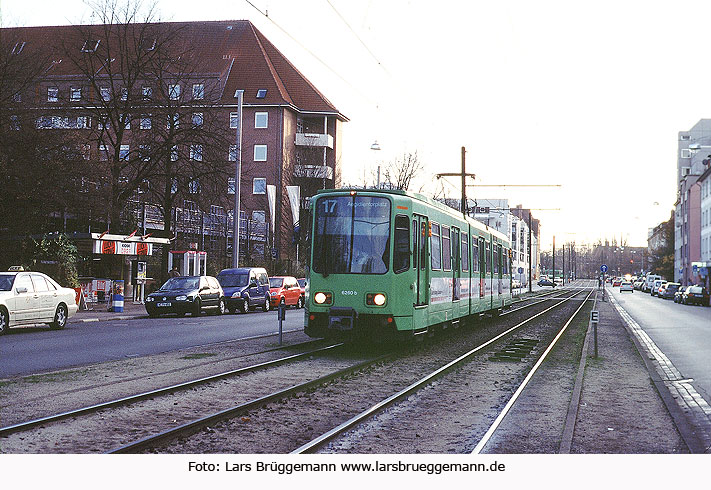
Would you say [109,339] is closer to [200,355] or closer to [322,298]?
[200,355]

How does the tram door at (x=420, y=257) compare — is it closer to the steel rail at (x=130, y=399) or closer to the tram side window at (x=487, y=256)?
the steel rail at (x=130, y=399)

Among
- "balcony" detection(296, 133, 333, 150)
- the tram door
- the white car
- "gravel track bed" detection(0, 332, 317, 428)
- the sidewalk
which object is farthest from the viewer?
"balcony" detection(296, 133, 333, 150)

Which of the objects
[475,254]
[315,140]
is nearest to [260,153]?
[315,140]

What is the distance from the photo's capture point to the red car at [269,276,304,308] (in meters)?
39.0

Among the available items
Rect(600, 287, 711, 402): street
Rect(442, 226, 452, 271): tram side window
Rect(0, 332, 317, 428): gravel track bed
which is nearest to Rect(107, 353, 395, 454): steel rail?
Rect(0, 332, 317, 428): gravel track bed

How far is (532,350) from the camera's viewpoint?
18.8 meters

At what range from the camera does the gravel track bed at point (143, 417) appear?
7.77 metres

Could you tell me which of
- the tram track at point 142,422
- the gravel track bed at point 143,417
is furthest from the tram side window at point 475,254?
the tram track at point 142,422

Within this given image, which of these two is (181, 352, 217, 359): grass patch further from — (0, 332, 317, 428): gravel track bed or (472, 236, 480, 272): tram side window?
(472, 236, 480, 272): tram side window

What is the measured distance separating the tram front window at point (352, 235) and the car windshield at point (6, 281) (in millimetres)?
8811

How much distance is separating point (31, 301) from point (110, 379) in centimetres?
997

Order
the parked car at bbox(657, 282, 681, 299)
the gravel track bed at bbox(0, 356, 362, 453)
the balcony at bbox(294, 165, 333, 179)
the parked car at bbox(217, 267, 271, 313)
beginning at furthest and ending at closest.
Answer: the parked car at bbox(657, 282, 681, 299) → the balcony at bbox(294, 165, 333, 179) → the parked car at bbox(217, 267, 271, 313) → the gravel track bed at bbox(0, 356, 362, 453)

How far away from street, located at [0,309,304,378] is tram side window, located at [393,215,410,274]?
528cm
